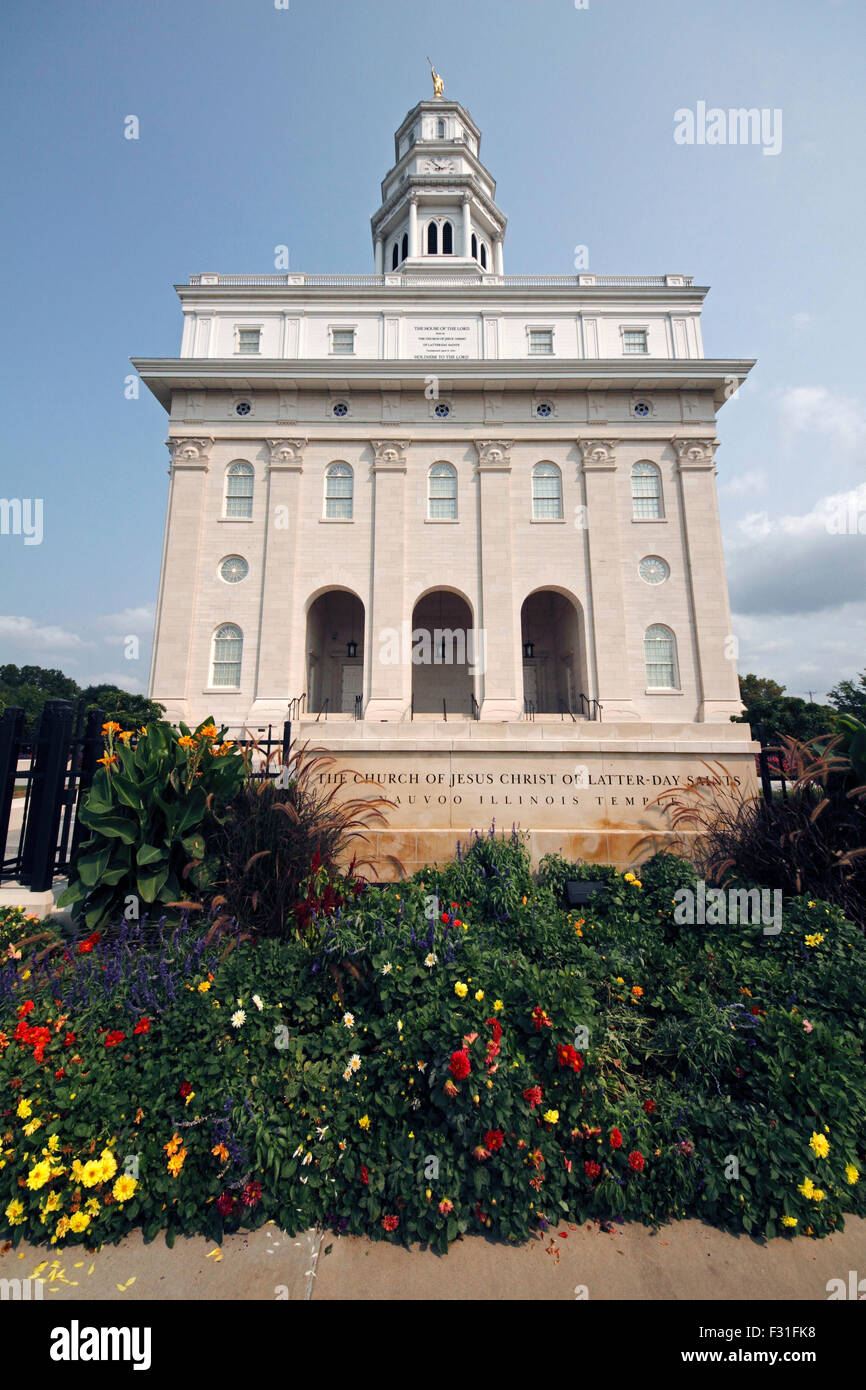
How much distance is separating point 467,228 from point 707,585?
2474 cm

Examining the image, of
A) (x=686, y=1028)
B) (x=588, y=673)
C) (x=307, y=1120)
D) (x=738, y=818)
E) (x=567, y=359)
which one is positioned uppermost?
(x=567, y=359)

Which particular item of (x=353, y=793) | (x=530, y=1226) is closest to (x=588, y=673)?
(x=353, y=793)

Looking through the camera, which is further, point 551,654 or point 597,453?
point 551,654

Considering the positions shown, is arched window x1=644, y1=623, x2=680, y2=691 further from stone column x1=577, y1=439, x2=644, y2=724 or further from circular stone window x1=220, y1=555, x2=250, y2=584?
circular stone window x1=220, y1=555, x2=250, y2=584

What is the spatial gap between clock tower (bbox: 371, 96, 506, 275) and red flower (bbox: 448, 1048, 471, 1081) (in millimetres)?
35118

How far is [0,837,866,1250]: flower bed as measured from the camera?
3387 mm

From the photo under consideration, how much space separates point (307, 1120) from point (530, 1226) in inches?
56.8

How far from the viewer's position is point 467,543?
22.8 metres

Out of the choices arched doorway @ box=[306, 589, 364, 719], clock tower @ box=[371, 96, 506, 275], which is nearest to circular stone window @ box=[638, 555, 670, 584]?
arched doorway @ box=[306, 589, 364, 719]

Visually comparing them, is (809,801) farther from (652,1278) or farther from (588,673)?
(588,673)

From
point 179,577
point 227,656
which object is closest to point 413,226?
point 179,577

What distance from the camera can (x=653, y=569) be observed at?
23.0 m

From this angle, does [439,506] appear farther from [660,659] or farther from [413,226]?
[413,226]
